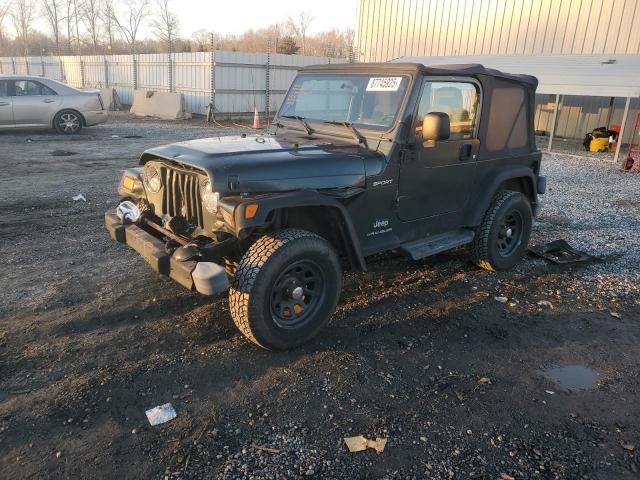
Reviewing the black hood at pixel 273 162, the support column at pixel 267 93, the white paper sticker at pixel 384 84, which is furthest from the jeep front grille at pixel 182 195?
the support column at pixel 267 93

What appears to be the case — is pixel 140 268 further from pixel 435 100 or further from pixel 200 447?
pixel 435 100

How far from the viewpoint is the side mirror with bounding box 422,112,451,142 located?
386 centimetres

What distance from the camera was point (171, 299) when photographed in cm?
434

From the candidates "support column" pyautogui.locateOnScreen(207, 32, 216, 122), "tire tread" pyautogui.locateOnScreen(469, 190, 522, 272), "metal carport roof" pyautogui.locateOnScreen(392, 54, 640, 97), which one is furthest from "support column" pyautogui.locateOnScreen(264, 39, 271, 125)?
"tire tread" pyautogui.locateOnScreen(469, 190, 522, 272)

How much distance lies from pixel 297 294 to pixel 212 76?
17.7 m

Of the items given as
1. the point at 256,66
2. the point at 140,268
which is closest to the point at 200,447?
the point at 140,268

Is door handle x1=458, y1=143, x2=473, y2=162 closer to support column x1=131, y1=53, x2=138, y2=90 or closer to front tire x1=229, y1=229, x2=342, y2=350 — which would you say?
front tire x1=229, y1=229, x2=342, y2=350

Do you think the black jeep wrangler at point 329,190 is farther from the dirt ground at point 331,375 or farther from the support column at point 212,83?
the support column at point 212,83

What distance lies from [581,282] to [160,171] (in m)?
4.23

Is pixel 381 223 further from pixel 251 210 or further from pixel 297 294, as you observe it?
pixel 251 210

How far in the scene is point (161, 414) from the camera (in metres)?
2.93

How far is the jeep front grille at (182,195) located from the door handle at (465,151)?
2405 millimetres

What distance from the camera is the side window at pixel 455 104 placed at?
13.7ft

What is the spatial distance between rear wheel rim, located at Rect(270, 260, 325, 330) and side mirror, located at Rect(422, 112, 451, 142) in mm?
1366
